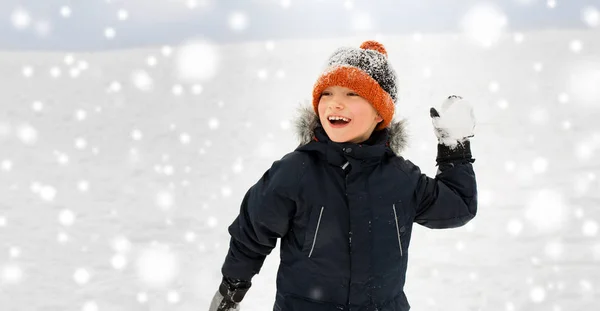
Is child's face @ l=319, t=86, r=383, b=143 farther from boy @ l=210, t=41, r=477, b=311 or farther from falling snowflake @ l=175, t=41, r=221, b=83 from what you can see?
falling snowflake @ l=175, t=41, r=221, b=83

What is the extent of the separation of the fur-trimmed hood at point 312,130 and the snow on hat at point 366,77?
0.03 m

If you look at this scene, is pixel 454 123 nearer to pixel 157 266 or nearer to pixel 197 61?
pixel 157 266

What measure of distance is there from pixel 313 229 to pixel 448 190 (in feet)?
1.60

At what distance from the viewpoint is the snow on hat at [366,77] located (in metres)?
1.78

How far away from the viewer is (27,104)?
8242 millimetres

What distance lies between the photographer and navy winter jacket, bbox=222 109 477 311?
1.76 metres

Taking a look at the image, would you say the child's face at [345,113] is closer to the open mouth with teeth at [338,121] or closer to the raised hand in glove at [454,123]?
the open mouth with teeth at [338,121]

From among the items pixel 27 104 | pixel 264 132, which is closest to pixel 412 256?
pixel 264 132

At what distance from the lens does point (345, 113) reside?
178 cm

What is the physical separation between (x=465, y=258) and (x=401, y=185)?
6.44ft

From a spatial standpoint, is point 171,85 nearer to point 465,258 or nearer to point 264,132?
point 264,132

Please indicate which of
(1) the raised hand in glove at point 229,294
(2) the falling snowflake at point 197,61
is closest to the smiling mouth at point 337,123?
(1) the raised hand in glove at point 229,294

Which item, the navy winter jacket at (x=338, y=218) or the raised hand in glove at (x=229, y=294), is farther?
the raised hand in glove at (x=229, y=294)

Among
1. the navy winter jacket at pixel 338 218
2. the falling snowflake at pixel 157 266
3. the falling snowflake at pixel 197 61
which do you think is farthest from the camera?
the falling snowflake at pixel 197 61
